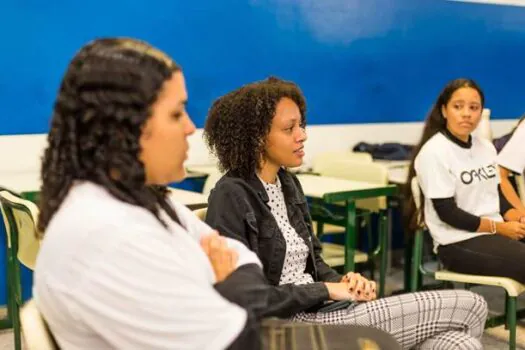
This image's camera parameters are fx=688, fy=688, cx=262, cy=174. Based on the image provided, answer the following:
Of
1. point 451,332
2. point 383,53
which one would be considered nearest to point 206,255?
point 451,332

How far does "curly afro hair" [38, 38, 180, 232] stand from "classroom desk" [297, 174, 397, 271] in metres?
2.16

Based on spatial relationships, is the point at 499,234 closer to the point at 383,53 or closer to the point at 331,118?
the point at 331,118

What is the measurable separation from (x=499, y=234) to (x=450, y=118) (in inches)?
21.8

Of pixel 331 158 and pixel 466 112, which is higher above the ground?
pixel 466 112

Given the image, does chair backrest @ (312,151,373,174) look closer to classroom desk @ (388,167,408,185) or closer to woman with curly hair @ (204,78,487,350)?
classroom desk @ (388,167,408,185)

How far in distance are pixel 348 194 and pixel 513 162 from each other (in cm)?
81

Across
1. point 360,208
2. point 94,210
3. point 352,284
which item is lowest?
point 360,208

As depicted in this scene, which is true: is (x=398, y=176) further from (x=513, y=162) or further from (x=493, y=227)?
(x=493, y=227)

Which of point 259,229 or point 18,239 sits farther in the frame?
point 18,239

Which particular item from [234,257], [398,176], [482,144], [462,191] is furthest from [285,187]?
[398,176]

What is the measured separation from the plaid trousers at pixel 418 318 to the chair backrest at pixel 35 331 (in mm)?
837

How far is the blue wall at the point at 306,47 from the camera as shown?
150 inches

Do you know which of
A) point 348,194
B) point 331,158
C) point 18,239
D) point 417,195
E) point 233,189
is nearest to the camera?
point 233,189

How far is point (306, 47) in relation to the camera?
15.7 feet
